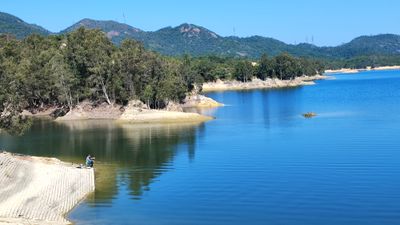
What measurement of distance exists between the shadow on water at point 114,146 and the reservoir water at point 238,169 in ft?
0.32

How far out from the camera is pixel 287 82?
186375mm

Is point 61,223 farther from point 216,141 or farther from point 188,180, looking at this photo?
point 216,141

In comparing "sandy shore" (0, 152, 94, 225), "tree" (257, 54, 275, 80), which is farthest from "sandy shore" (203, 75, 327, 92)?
"sandy shore" (0, 152, 94, 225)

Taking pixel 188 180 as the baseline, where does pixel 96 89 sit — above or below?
above

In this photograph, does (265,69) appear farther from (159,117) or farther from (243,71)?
(159,117)

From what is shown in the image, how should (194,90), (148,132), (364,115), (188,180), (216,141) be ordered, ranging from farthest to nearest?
(194,90)
(364,115)
(148,132)
(216,141)
(188,180)

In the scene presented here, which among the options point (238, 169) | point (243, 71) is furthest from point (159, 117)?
point (243, 71)

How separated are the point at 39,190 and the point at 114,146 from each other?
77.9ft

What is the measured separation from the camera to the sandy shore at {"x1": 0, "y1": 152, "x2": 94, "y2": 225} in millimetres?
26905

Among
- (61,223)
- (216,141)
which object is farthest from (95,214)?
(216,141)

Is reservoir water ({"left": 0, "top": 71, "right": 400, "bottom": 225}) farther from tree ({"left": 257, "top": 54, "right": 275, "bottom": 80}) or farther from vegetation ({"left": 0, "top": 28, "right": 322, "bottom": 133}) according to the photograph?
tree ({"left": 257, "top": 54, "right": 275, "bottom": 80})

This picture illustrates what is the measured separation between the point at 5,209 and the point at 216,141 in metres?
31.4

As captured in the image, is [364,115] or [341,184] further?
[364,115]

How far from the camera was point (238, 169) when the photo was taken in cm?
3988
